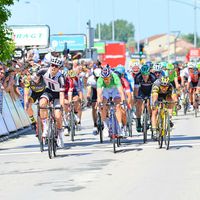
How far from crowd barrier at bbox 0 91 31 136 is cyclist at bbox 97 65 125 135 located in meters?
4.34

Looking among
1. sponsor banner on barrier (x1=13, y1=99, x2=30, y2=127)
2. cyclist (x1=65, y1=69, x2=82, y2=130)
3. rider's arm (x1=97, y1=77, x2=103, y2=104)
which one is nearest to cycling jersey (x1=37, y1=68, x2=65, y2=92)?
rider's arm (x1=97, y1=77, x2=103, y2=104)

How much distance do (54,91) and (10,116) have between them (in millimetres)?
6638

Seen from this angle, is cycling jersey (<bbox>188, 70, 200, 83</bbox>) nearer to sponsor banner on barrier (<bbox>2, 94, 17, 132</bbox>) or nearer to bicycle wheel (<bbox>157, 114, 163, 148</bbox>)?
sponsor banner on barrier (<bbox>2, 94, 17, 132</bbox>)

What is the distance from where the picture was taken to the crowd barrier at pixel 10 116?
76.7 ft

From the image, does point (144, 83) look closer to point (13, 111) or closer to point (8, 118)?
point (8, 118)

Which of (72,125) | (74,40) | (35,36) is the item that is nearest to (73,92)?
(72,125)

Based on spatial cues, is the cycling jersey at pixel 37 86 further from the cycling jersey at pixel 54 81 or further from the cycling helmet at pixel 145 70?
the cycling helmet at pixel 145 70

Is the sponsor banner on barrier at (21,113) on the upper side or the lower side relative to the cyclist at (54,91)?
lower

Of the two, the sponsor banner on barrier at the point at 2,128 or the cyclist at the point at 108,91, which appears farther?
the sponsor banner on barrier at the point at 2,128

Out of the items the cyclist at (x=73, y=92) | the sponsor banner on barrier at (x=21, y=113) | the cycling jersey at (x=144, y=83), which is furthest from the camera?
the sponsor banner on barrier at (x=21, y=113)

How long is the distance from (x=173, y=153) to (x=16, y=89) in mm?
9593

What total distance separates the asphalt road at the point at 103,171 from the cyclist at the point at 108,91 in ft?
2.24

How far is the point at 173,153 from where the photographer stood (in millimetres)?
17203

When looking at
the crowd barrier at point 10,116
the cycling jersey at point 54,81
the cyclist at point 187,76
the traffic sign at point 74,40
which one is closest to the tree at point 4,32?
the crowd barrier at point 10,116
